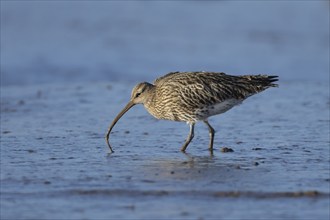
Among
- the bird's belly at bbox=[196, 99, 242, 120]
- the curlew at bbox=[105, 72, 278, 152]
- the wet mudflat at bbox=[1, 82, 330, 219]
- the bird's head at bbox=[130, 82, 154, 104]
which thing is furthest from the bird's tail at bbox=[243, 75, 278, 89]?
the bird's head at bbox=[130, 82, 154, 104]

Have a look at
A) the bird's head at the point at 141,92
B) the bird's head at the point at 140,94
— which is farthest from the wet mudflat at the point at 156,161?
the bird's head at the point at 141,92

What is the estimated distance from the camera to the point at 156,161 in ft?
38.2

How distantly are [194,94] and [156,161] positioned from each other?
1738 millimetres

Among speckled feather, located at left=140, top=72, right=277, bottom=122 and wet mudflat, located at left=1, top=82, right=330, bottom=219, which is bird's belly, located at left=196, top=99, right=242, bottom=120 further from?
wet mudflat, located at left=1, top=82, right=330, bottom=219

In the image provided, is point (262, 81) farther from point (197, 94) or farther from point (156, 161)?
point (156, 161)

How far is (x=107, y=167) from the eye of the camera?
36.7 feet

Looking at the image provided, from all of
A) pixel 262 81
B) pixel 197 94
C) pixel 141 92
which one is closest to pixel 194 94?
pixel 197 94

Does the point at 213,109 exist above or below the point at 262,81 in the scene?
below

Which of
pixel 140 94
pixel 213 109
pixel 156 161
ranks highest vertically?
pixel 140 94

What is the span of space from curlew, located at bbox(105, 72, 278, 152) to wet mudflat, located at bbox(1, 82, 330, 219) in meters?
0.40

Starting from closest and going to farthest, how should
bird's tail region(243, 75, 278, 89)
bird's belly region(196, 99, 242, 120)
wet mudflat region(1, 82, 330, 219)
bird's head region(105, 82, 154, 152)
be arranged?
wet mudflat region(1, 82, 330, 219), bird's belly region(196, 99, 242, 120), bird's head region(105, 82, 154, 152), bird's tail region(243, 75, 278, 89)

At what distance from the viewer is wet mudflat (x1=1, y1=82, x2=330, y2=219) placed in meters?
9.49

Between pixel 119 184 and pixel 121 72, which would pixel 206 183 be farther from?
pixel 121 72

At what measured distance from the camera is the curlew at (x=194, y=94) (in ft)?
42.8
